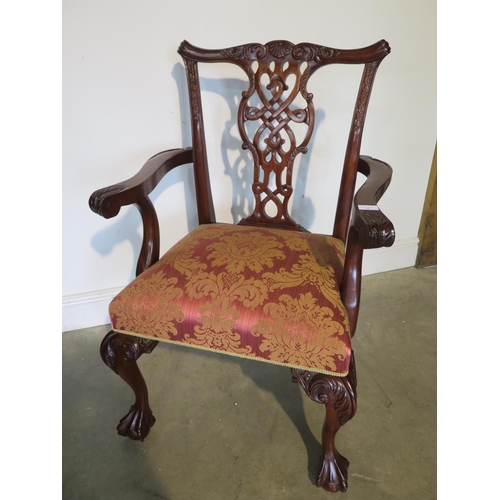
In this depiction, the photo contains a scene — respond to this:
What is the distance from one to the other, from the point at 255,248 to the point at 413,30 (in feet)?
3.90

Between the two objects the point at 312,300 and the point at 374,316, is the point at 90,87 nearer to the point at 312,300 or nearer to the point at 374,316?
the point at 312,300

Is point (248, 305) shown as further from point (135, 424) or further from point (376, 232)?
point (135, 424)

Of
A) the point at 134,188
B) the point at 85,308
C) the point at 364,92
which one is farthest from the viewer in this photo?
the point at 85,308

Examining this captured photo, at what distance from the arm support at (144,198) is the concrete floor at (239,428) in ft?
1.70

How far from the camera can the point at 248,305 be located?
73 cm

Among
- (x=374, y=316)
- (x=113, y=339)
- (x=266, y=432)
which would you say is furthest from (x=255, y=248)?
(x=374, y=316)

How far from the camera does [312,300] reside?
2.40 ft

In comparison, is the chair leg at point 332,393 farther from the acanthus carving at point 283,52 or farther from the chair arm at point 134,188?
the acanthus carving at point 283,52

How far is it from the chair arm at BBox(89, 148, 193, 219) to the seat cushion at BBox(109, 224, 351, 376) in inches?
6.9

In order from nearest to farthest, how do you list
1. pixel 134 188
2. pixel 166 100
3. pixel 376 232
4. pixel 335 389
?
1. pixel 376 232
2. pixel 335 389
3. pixel 134 188
4. pixel 166 100

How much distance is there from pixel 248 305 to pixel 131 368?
16.2 inches

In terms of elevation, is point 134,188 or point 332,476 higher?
point 134,188

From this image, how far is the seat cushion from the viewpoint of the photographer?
2.30 feet

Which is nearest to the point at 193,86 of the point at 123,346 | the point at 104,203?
the point at 104,203
